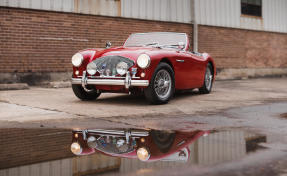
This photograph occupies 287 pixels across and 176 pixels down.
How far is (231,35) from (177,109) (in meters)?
11.0

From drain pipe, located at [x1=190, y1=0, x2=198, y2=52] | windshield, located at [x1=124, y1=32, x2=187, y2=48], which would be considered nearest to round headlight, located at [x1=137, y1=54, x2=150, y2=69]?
windshield, located at [x1=124, y1=32, x2=187, y2=48]

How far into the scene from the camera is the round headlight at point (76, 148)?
298 centimetres

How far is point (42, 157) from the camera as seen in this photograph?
2.84 metres

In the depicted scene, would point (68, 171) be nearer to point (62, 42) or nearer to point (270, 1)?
point (62, 42)

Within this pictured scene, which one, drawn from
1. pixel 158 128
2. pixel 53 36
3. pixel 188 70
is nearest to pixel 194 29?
pixel 53 36

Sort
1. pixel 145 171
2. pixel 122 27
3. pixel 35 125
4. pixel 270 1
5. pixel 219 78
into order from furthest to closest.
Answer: pixel 270 1 < pixel 219 78 < pixel 122 27 < pixel 35 125 < pixel 145 171

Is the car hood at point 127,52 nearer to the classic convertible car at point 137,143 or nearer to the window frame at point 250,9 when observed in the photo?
the classic convertible car at point 137,143

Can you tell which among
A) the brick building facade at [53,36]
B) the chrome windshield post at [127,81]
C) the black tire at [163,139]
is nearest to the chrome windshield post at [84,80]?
the chrome windshield post at [127,81]

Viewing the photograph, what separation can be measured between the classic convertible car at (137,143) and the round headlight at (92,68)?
253cm

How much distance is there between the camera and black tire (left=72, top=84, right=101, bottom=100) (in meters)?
6.72

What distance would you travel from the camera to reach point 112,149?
3.09 meters

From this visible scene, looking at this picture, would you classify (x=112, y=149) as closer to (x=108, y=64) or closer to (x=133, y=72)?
(x=133, y=72)

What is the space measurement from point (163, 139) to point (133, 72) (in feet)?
8.63

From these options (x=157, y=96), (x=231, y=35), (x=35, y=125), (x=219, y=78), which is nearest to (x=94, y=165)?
(x=35, y=125)
